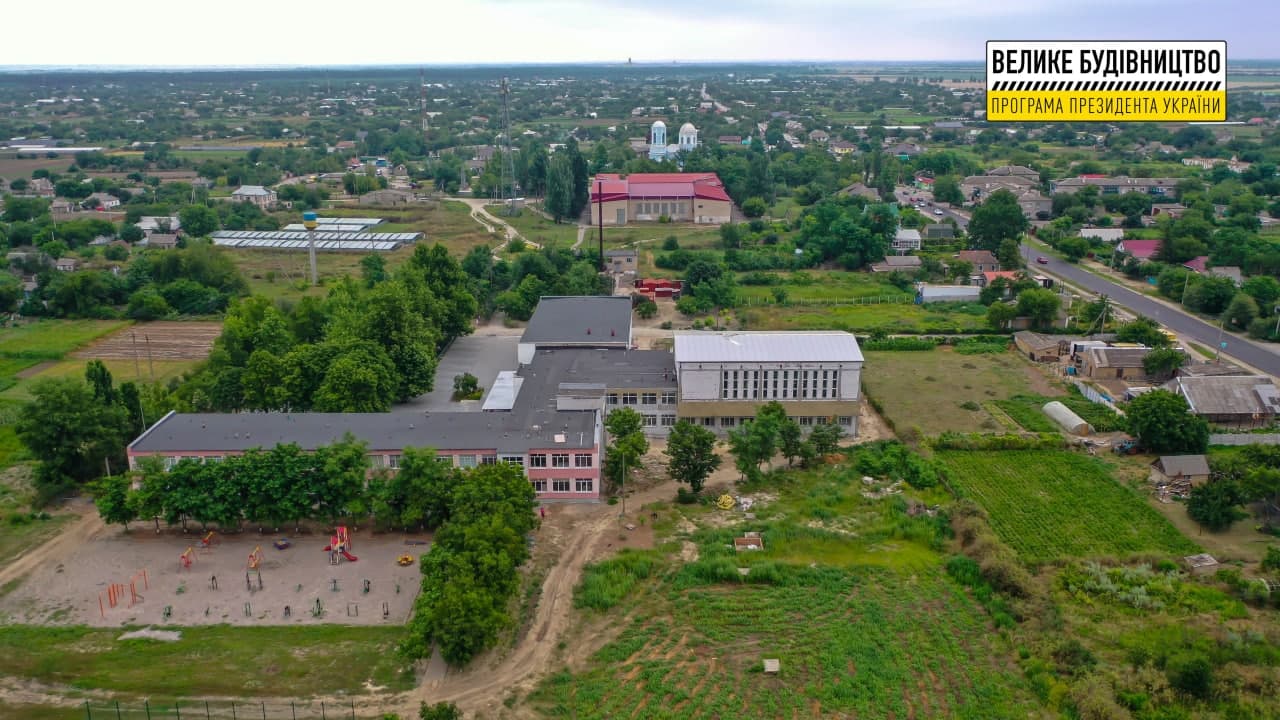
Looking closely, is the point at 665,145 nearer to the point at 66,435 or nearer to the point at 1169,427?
the point at 1169,427

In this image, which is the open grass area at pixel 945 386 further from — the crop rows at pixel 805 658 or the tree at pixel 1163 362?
the crop rows at pixel 805 658

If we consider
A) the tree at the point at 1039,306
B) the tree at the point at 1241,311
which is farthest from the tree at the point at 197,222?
the tree at the point at 1241,311

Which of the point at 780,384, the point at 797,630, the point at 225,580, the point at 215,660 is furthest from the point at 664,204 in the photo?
the point at 215,660

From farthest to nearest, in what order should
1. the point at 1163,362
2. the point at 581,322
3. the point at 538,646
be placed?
the point at 581,322
the point at 1163,362
the point at 538,646

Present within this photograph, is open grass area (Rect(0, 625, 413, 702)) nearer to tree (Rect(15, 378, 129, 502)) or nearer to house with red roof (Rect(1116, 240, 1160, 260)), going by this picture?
tree (Rect(15, 378, 129, 502))

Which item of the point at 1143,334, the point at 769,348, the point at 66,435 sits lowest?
the point at 1143,334

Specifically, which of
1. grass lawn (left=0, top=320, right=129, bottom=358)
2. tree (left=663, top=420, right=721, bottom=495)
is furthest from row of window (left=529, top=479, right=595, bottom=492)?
grass lawn (left=0, top=320, right=129, bottom=358)
